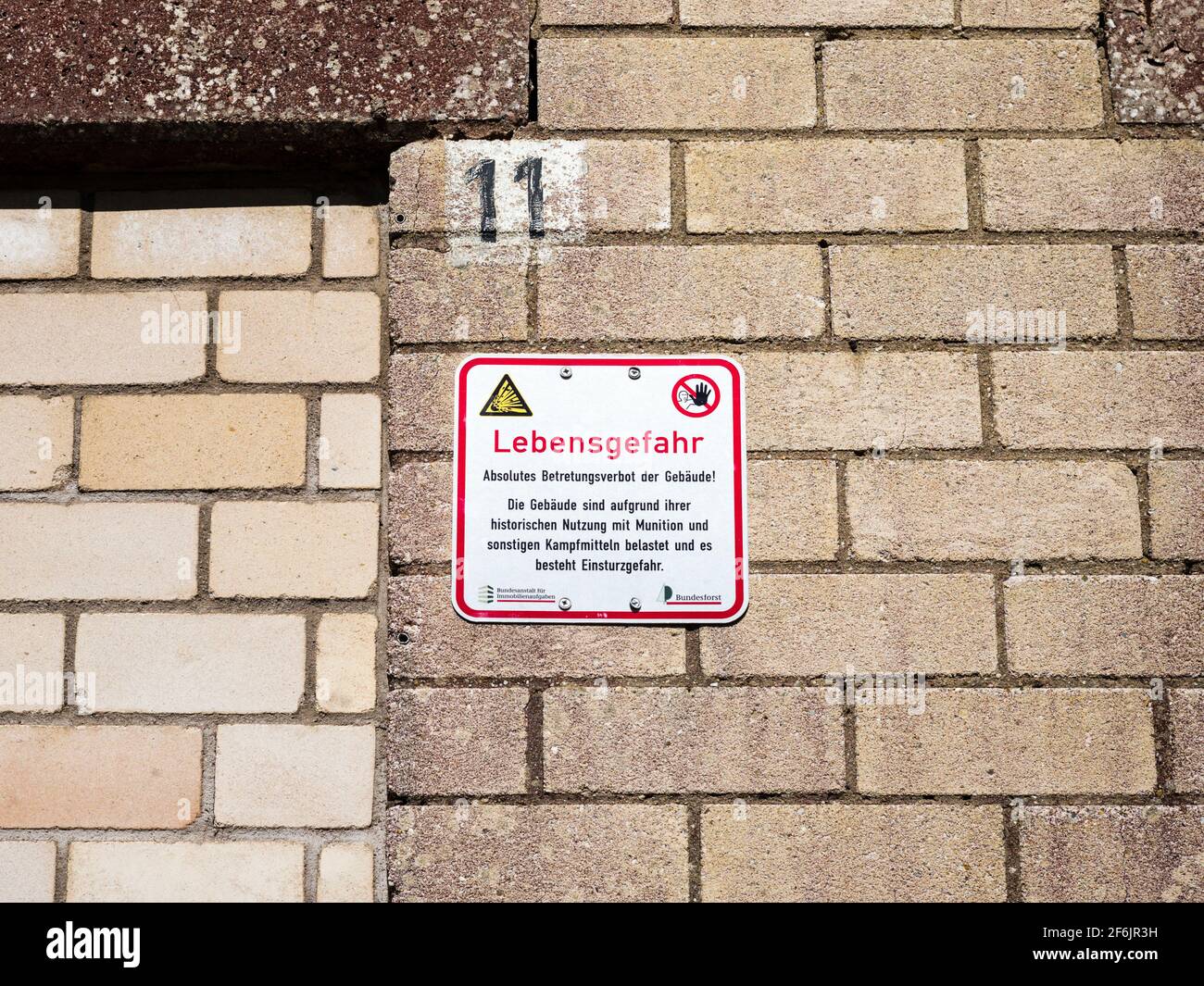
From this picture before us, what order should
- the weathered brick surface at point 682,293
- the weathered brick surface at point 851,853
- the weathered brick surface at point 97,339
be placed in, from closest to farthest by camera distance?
1. the weathered brick surface at point 851,853
2. the weathered brick surface at point 682,293
3. the weathered brick surface at point 97,339

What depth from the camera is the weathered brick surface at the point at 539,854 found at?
154 cm

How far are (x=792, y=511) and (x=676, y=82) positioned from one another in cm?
87

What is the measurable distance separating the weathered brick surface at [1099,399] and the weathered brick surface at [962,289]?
0.07 m

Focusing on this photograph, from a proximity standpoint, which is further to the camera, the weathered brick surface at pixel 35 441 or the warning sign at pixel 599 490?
the weathered brick surface at pixel 35 441

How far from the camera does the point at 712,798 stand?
1564mm

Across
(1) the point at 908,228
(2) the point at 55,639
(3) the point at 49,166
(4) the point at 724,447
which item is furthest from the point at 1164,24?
(2) the point at 55,639

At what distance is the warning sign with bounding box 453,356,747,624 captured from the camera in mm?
1603

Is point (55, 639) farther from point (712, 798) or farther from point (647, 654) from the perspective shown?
point (712, 798)

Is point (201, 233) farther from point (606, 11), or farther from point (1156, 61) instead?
point (1156, 61)

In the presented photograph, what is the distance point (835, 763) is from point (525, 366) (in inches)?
36.1

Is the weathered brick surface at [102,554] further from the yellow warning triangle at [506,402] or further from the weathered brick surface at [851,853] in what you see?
the weathered brick surface at [851,853]

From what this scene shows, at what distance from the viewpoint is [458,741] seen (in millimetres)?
1572

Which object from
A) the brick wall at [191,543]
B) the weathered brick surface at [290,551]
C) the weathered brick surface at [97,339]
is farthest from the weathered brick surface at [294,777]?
the weathered brick surface at [97,339]

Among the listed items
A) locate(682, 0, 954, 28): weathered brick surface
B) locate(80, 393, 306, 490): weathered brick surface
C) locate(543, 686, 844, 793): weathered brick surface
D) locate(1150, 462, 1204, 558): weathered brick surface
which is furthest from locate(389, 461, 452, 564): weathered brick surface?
locate(1150, 462, 1204, 558): weathered brick surface
